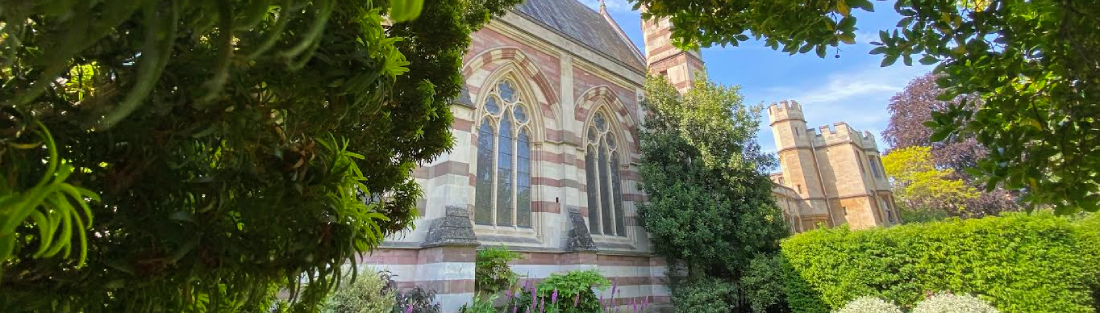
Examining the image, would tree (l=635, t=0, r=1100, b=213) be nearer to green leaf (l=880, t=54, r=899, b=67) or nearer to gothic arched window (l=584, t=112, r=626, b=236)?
green leaf (l=880, t=54, r=899, b=67)

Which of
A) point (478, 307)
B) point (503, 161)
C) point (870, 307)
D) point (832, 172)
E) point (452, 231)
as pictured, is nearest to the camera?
point (478, 307)

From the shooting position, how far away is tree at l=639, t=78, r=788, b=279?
10.7 metres

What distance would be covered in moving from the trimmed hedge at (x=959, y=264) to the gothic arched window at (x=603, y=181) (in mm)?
3958

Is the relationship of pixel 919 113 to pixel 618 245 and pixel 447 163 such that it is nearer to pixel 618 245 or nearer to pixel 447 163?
pixel 618 245

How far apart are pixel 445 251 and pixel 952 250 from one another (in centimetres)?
892

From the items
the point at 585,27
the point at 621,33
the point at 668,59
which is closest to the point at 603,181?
the point at 668,59

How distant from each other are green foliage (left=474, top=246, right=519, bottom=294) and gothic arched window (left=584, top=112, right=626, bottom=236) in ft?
11.3

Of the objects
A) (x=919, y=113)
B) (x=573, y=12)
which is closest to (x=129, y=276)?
(x=573, y=12)

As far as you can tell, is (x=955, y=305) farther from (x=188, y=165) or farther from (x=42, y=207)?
(x=42, y=207)

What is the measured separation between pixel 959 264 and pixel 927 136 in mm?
18866

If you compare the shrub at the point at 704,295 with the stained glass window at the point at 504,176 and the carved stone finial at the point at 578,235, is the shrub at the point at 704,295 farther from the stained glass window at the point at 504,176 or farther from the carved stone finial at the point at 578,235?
the stained glass window at the point at 504,176

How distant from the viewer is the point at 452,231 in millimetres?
7305

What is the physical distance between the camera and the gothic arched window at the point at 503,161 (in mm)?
9162

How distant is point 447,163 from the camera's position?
7891 millimetres
